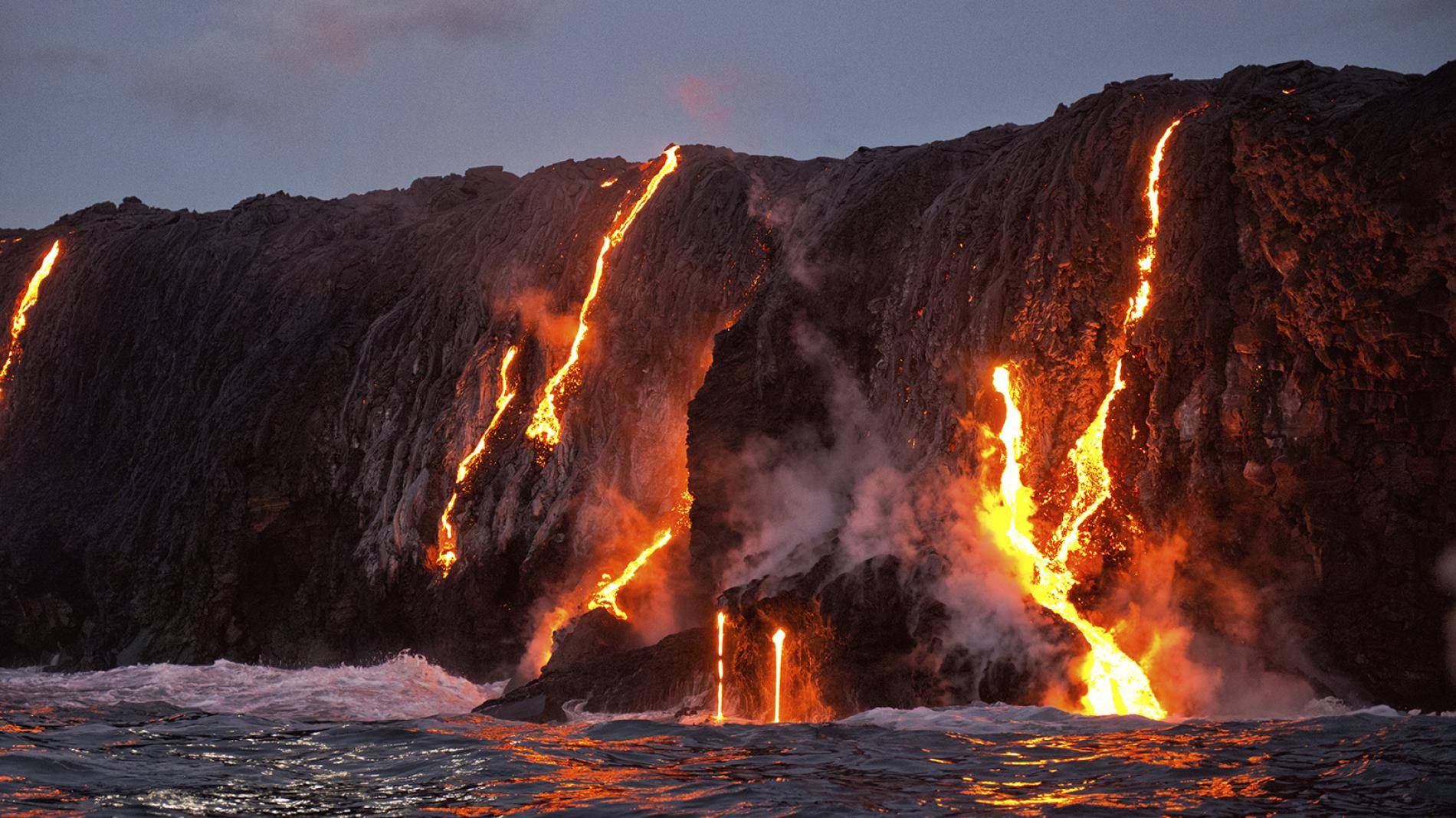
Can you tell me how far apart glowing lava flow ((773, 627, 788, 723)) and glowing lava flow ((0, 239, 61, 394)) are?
23740 mm

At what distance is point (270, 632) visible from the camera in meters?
24.4

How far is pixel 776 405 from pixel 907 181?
388cm

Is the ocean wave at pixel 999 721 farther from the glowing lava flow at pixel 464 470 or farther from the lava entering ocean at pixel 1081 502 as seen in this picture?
the glowing lava flow at pixel 464 470

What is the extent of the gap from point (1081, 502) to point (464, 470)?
11332 mm

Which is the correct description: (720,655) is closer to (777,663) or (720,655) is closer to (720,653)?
(720,653)

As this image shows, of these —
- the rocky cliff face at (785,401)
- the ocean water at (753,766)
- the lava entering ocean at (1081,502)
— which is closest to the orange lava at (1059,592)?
the lava entering ocean at (1081,502)

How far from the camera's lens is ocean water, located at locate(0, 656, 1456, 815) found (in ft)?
23.5

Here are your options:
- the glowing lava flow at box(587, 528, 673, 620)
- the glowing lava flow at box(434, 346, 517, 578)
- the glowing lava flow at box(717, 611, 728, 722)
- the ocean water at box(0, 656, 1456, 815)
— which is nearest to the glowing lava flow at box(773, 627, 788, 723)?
the glowing lava flow at box(717, 611, 728, 722)

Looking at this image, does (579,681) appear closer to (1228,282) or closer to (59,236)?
(1228,282)

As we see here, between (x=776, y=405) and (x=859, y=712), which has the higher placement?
(x=776, y=405)

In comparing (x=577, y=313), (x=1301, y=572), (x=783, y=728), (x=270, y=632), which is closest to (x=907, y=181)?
(x=577, y=313)

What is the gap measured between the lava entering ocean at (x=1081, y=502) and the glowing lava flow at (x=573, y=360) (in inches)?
347

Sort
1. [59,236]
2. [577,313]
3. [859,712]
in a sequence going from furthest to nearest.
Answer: [59,236], [577,313], [859,712]

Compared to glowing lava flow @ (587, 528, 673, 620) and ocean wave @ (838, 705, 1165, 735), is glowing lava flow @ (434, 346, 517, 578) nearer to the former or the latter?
glowing lava flow @ (587, 528, 673, 620)
